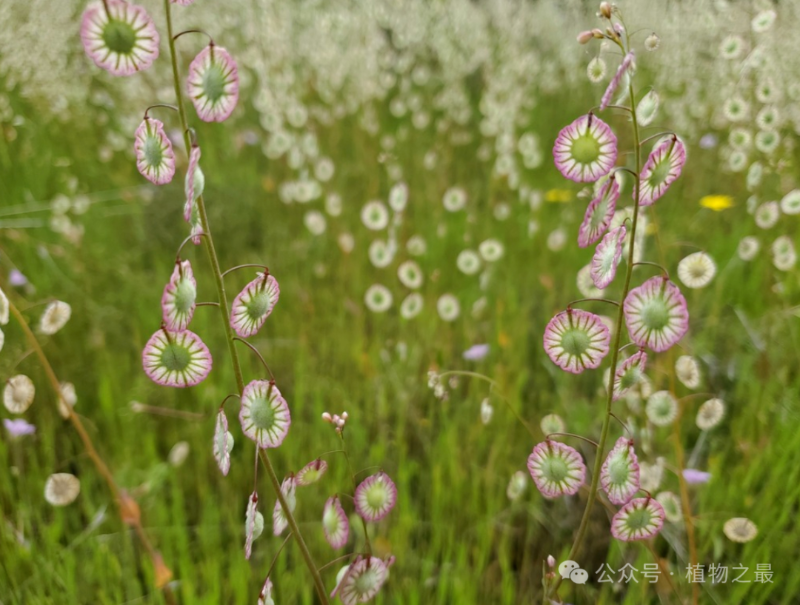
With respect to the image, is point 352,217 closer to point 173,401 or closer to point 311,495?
point 173,401

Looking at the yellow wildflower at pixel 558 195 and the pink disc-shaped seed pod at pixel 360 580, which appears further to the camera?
the yellow wildflower at pixel 558 195

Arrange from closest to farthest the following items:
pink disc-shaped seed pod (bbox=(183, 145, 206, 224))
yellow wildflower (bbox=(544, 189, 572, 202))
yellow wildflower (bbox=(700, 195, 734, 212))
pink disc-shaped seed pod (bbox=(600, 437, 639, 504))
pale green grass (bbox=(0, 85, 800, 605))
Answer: pink disc-shaped seed pod (bbox=(183, 145, 206, 224)) → pink disc-shaped seed pod (bbox=(600, 437, 639, 504)) → pale green grass (bbox=(0, 85, 800, 605)) → yellow wildflower (bbox=(700, 195, 734, 212)) → yellow wildflower (bbox=(544, 189, 572, 202))

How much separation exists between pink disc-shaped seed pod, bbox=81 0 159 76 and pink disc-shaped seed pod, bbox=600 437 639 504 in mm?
513

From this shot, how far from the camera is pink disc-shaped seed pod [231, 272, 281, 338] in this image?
556mm

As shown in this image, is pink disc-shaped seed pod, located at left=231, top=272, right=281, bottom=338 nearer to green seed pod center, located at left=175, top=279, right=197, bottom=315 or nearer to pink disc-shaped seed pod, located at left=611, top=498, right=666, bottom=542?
green seed pod center, located at left=175, top=279, right=197, bottom=315

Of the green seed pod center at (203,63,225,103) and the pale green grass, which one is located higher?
the green seed pod center at (203,63,225,103)

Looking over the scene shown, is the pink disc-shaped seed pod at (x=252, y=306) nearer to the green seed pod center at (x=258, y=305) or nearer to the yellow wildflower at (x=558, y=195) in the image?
the green seed pod center at (x=258, y=305)

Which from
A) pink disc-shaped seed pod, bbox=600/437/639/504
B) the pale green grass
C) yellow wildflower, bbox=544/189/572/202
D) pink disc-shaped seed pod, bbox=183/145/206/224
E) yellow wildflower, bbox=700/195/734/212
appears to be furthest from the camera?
yellow wildflower, bbox=544/189/572/202

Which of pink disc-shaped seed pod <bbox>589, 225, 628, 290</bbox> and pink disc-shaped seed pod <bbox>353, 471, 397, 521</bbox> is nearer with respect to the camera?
pink disc-shaped seed pod <bbox>589, 225, 628, 290</bbox>

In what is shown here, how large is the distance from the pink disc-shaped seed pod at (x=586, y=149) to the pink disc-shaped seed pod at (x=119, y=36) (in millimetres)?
337

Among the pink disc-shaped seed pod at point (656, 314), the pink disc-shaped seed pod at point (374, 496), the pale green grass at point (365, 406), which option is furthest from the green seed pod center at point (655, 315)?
the pale green grass at point (365, 406)

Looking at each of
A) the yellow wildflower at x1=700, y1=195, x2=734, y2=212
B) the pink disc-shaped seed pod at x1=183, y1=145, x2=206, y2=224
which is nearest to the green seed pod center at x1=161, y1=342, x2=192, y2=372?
the pink disc-shaped seed pod at x1=183, y1=145, x2=206, y2=224

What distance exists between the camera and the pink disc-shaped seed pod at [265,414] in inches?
22.4

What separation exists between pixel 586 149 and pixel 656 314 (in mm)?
151
